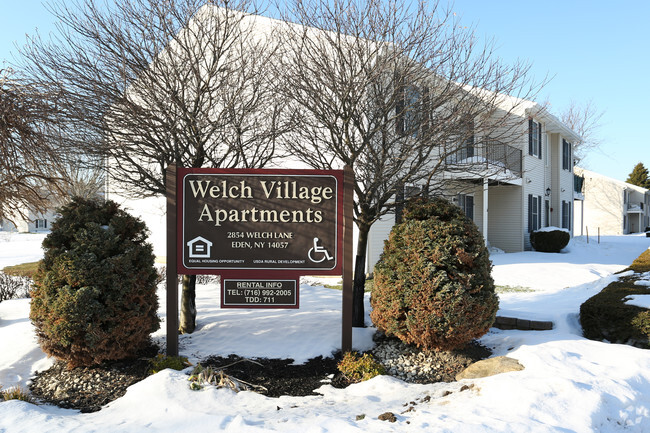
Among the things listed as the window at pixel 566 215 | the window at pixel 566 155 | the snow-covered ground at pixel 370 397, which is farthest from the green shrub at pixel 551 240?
the snow-covered ground at pixel 370 397

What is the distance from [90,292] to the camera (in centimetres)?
515

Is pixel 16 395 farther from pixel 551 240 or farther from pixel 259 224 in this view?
pixel 551 240

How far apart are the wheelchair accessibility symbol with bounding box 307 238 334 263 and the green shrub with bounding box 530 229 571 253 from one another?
17377 mm

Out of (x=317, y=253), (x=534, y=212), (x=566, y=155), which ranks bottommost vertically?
(x=317, y=253)

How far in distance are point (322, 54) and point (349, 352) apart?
4098mm

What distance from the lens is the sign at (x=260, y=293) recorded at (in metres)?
5.93

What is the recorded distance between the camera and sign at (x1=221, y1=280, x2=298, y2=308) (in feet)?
19.5

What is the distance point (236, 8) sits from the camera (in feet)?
23.0

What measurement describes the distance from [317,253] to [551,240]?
17480 mm

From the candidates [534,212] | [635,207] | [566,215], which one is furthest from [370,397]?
[635,207]

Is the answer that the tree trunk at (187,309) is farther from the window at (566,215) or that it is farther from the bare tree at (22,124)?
the window at (566,215)

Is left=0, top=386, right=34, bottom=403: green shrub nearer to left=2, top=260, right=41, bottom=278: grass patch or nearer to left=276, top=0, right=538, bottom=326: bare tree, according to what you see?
left=276, top=0, right=538, bottom=326: bare tree

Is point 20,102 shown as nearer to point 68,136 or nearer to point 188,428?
point 68,136

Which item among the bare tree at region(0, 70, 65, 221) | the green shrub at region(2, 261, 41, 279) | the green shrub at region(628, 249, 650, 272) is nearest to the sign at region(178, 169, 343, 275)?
the bare tree at region(0, 70, 65, 221)
